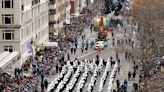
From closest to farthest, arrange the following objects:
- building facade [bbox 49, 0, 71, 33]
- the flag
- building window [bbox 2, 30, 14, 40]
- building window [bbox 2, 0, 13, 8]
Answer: building window [bbox 2, 0, 13, 8], building window [bbox 2, 30, 14, 40], the flag, building facade [bbox 49, 0, 71, 33]

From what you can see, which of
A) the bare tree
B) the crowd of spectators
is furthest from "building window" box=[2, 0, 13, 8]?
the bare tree

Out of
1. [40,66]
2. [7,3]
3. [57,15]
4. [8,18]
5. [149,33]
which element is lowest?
[40,66]

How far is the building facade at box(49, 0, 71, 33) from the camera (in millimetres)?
118688

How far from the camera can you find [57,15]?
404 feet

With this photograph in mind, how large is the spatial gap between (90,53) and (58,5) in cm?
2681

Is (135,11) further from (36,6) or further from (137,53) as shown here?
(137,53)

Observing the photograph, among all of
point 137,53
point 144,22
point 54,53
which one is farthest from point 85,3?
point 137,53

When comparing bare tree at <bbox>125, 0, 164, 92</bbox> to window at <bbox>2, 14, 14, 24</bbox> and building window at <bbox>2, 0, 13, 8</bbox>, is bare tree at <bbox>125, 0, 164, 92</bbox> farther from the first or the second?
building window at <bbox>2, 0, 13, 8</bbox>

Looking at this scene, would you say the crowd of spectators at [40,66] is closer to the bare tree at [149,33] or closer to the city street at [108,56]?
the city street at [108,56]

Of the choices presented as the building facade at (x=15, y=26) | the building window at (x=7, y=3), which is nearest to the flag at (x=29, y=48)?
the building facade at (x=15, y=26)

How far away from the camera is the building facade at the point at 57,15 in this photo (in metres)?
119

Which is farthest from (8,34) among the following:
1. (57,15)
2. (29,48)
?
(57,15)

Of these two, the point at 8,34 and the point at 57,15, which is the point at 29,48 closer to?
the point at 8,34

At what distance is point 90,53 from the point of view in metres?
101
